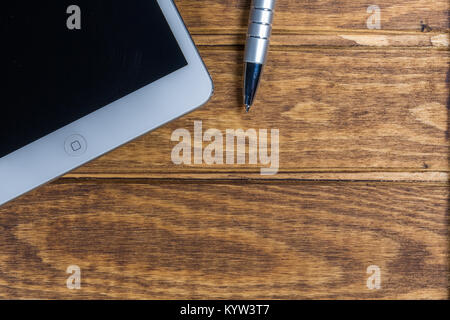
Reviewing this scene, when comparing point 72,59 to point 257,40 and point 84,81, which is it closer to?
point 84,81

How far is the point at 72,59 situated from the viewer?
0.42 metres

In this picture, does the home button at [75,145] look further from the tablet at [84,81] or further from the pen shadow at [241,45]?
the pen shadow at [241,45]

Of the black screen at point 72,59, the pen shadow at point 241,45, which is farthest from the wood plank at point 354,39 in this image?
the black screen at point 72,59

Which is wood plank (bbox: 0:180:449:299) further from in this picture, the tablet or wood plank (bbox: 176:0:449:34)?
wood plank (bbox: 176:0:449:34)

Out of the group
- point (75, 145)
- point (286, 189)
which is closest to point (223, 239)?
point (286, 189)

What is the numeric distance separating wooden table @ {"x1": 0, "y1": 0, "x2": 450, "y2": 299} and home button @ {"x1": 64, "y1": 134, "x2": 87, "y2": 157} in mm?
66

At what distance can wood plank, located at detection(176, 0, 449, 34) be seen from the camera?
0.49m

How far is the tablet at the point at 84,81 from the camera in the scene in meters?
0.42

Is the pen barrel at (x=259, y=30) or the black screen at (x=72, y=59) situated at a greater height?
the pen barrel at (x=259, y=30)

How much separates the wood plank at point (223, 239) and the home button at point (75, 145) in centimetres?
8

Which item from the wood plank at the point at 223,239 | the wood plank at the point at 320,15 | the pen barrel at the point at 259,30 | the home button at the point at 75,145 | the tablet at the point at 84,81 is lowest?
the wood plank at the point at 223,239

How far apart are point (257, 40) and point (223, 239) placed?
0.23 m

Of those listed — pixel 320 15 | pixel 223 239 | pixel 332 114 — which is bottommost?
pixel 223 239

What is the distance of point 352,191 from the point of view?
50cm
